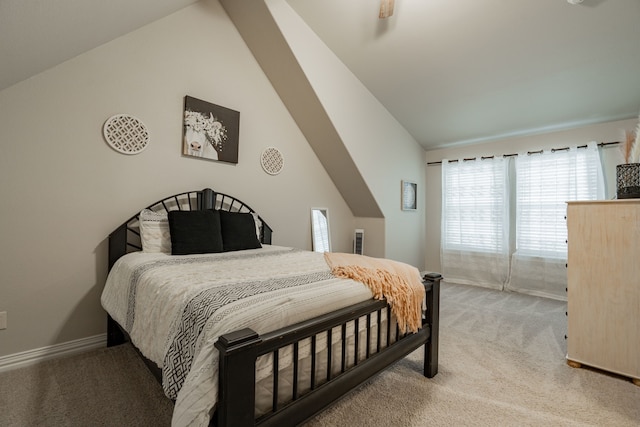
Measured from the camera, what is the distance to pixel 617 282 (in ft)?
6.24

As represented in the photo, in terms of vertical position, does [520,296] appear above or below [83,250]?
below

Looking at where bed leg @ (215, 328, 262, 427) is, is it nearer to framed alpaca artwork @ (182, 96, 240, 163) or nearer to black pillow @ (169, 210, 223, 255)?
black pillow @ (169, 210, 223, 255)

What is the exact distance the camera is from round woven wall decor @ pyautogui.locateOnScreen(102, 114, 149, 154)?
225 centimetres

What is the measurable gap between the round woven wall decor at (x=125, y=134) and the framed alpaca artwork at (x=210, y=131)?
337mm

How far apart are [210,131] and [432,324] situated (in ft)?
8.12

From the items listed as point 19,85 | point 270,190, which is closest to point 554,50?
point 270,190

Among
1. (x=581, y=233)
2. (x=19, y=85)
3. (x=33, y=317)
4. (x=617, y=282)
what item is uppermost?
(x=19, y=85)

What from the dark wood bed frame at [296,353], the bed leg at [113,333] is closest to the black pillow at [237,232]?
the dark wood bed frame at [296,353]

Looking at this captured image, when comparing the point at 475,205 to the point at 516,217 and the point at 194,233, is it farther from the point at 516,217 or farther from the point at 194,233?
the point at 194,233

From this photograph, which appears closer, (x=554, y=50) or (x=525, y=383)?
(x=525, y=383)

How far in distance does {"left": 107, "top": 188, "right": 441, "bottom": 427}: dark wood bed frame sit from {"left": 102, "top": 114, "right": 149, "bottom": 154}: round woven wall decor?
560 millimetres

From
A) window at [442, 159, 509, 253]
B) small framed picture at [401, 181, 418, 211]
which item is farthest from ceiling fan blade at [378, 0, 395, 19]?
window at [442, 159, 509, 253]

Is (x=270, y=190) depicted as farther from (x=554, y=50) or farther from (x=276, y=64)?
(x=554, y=50)

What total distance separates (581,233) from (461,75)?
203 cm
